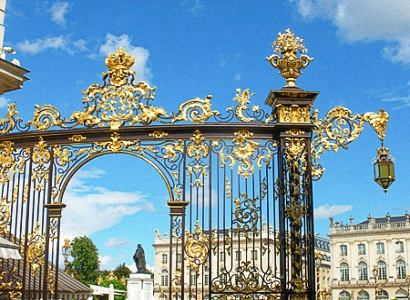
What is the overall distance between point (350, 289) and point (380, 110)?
146 ft

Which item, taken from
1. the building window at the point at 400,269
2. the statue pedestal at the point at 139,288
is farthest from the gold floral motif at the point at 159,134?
the building window at the point at 400,269

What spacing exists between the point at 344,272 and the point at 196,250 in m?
45.2

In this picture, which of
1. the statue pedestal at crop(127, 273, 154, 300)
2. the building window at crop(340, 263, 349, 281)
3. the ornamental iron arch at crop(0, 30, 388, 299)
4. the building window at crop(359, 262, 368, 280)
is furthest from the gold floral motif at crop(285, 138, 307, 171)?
the building window at crop(340, 263, 349, 281)

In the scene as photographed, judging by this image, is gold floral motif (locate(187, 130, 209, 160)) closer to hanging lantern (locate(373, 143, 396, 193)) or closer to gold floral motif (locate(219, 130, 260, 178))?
gold floral motif (locate(219, 130, 260, 178))

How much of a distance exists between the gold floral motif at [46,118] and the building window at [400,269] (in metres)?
43.0

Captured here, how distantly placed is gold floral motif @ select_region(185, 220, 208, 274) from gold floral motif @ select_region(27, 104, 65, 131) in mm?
2341

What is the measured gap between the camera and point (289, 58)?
7492 millimetres

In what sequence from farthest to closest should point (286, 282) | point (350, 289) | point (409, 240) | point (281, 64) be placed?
point (350, 289), point (409, 240), point (281, 64), point (286, 282)

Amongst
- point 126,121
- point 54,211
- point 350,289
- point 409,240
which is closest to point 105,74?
point 126,121

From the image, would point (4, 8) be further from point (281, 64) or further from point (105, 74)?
point (281, 64)

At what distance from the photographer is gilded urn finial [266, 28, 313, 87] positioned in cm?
751

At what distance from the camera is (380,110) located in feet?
24.8

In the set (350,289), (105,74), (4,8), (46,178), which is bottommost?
(350,289)

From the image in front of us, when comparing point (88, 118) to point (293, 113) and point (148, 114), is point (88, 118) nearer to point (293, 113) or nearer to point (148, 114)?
point (148, 114)
